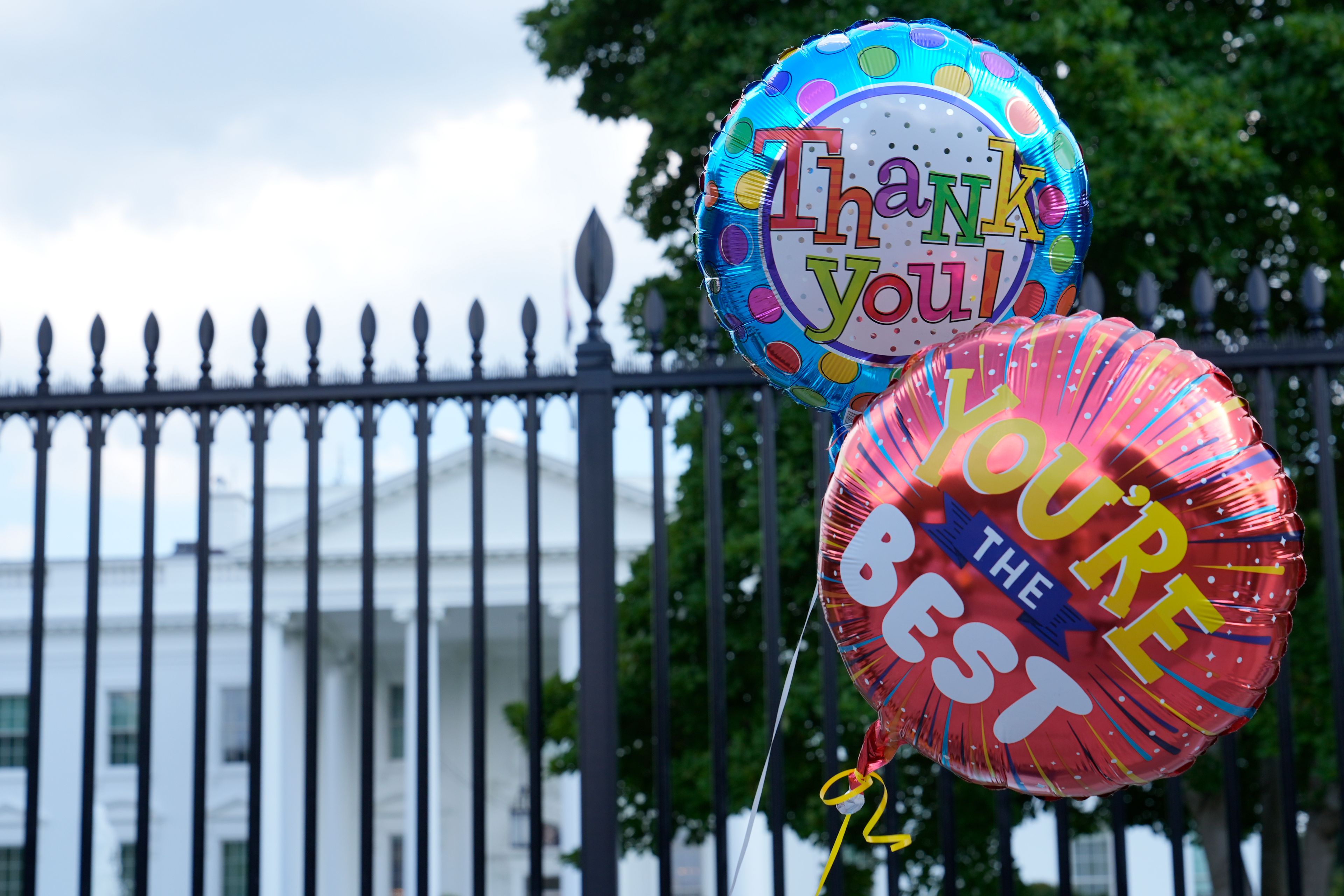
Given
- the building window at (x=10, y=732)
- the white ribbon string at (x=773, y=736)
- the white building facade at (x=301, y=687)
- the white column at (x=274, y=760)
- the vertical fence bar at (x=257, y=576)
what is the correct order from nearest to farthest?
the white ribbon string at (x=773, y=736), the vertical fence bar at (x=257, y=576), the white building facade at (x=301, y=687), the white column at (x=274, y=760), the building window at (x=10, y=732)

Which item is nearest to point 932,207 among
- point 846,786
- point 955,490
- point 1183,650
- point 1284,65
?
point 955,490

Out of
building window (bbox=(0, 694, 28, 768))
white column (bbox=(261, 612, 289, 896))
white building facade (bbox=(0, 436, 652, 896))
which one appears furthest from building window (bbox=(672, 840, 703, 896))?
building window (bbox=(0, 694, 28, 768))

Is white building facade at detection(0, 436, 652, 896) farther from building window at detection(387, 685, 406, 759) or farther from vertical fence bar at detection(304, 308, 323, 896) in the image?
vertical fence bar at detection(304, 308, 323, 896)

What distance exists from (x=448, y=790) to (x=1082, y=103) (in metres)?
21.3

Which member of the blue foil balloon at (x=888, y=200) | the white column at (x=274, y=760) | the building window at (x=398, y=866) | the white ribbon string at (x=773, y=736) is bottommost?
the building window at (x=398, y=866)

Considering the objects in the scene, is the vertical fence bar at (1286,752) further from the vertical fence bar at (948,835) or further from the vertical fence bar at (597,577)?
the vertical fence bar at (597,577)

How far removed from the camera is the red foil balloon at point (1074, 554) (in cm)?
188

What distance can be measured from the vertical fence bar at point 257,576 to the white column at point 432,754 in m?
13.7

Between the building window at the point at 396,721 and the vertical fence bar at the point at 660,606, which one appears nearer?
the vertical fence bar at the point at 660,606

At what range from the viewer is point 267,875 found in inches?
875

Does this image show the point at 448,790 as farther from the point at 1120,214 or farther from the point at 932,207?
the point at 932,207

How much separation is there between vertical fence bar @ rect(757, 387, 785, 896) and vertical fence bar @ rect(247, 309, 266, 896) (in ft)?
4.82

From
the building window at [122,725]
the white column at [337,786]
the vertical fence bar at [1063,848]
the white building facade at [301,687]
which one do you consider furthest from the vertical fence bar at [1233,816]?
the building window at [122,725]

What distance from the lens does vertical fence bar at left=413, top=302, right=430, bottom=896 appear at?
11.8 ft
